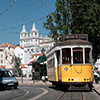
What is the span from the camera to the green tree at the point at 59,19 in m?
38.4

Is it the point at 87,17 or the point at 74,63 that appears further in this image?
the point at 87,17

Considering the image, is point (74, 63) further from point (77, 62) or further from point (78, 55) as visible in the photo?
point (78, 55)

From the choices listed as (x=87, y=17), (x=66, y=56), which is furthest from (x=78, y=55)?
(x=87, y=17)

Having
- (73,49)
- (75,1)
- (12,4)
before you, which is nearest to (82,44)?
(73,49)

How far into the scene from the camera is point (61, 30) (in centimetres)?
3844

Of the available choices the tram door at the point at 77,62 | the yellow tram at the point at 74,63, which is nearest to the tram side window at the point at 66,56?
the yellow tram at the point at 74,63

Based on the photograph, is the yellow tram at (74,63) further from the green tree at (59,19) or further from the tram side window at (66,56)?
the green tree at (59,19)

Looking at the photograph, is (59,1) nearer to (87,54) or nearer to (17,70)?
(87,54)

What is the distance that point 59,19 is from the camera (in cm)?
3947

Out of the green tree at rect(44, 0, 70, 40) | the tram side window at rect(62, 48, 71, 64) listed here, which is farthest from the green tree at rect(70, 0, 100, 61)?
the tram side window at rect(62, 48, 71, 64)

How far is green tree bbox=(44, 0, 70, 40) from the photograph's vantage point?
38.4 metres

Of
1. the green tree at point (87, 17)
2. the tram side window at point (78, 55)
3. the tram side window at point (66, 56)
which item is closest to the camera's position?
the tram side window at point (78, 55)

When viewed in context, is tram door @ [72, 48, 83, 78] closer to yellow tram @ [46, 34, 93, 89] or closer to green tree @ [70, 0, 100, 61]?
yellow tram @ [46, 34, 93, 89]

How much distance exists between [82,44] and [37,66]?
25.4 m
